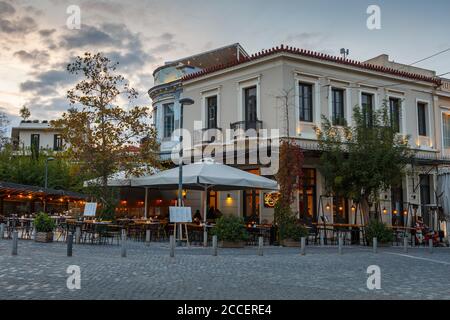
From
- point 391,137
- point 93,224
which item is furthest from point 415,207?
point 93,224

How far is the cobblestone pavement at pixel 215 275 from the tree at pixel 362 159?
A: 17.9 ft

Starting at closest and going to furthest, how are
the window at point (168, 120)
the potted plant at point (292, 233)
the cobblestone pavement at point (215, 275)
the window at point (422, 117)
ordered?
the cobblestone pavement at point (215, 275), the potted plant at point (292, 233), the window at point (422, 117), the window at point (168, 120)

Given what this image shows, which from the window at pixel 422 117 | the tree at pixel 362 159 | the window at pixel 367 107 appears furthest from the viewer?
the window at pixel 422 117

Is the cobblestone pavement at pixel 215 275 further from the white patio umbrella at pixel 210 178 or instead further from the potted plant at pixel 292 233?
the white patio umbrella at pixel 210 178

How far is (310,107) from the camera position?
82.3 ft

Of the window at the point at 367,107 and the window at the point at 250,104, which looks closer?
the window at the point at 367,107

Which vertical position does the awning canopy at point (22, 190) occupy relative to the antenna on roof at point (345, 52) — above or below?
below

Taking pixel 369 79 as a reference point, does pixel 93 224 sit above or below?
below

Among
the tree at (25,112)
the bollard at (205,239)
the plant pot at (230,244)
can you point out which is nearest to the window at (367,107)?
the plant pot at (230,244)

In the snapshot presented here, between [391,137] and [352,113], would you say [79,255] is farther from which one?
[352,113]

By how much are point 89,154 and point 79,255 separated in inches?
380

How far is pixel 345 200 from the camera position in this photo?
85.1ft

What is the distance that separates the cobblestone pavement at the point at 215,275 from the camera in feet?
29.2

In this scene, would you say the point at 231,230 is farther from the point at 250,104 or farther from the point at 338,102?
the point at 338,102
